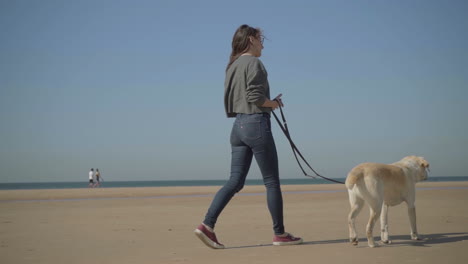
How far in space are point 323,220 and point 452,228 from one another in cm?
201

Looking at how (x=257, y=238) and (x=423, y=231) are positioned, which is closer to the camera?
(x=257, y=238)

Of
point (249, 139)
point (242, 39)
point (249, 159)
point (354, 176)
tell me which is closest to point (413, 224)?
point (354, 176)

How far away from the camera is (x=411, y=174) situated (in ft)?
17.4

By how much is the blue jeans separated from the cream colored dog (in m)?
0.77

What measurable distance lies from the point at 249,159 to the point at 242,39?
4.48 feet

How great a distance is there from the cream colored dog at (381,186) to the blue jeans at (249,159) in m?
0.77

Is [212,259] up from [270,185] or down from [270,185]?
down

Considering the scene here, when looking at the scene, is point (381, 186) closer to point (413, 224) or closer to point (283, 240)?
point (413, 224)

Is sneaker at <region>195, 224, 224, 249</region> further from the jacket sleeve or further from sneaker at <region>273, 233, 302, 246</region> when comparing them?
the jacket sleeve

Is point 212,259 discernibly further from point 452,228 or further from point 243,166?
point 452,228

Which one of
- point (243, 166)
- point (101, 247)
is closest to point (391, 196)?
point (243, 166)

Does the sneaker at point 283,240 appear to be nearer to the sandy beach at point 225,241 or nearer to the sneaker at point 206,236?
the sandy beach at point 225,241

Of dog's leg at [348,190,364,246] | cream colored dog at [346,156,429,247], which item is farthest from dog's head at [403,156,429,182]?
dog's leg at [348,190,364,246]

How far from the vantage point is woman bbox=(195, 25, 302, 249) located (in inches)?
187
